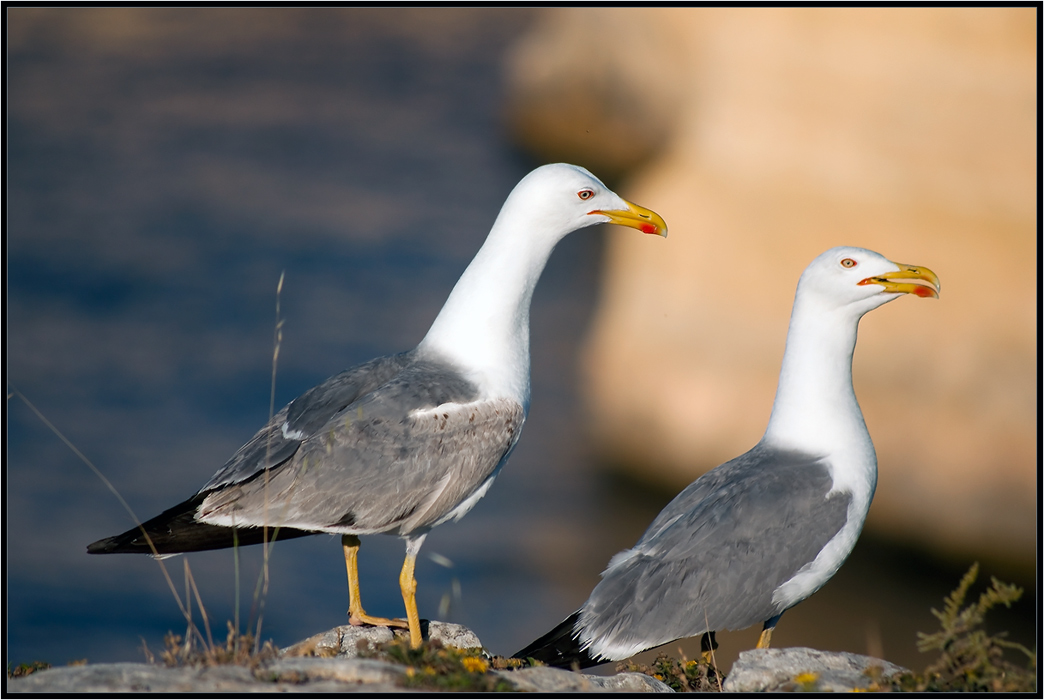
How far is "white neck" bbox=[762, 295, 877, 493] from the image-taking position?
5469 millimetres

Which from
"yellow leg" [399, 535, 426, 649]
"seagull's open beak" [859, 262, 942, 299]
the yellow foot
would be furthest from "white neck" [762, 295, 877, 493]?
the yellow foot

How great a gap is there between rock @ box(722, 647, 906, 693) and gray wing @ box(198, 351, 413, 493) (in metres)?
2.26

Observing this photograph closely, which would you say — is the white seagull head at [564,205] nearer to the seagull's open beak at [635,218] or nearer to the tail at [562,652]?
the seagull's open beak at [635,218]

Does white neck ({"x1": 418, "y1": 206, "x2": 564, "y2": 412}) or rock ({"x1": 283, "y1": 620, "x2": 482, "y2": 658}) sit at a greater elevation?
white neck ({"x1": 418, "y1": 206, "x2": 564, "y2": 412})

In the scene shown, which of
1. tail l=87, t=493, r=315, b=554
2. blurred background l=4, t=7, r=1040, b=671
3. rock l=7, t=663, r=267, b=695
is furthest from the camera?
blurred background l=4, t=7, r=1040, b=671

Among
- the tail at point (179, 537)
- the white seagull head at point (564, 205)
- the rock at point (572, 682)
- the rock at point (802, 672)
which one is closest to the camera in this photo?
the rock at point (572, 682)

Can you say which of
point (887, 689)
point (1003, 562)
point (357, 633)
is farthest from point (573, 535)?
point (887, 689)

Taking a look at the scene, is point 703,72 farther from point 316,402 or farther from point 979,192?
point 316,402

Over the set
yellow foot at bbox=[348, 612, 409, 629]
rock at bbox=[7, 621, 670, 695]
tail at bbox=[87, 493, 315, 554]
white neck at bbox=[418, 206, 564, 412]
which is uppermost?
white neck at bbox=[418, 206, 564, 412]

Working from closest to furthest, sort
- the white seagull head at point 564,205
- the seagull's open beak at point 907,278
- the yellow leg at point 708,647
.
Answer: the yellow leg at point 708,647, the seagull's open beak at point 907,278, the white seagull head at point 564,205

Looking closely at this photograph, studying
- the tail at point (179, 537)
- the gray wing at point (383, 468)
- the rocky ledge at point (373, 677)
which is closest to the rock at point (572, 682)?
the rocky ledge at point (373, 677)

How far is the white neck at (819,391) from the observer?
547 cm

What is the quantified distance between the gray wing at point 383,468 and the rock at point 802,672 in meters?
1.55

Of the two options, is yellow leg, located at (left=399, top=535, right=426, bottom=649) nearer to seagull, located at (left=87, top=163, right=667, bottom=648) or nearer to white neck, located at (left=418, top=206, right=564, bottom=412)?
seagull, located at (left=87, top=163, right=667, bottom=648)
